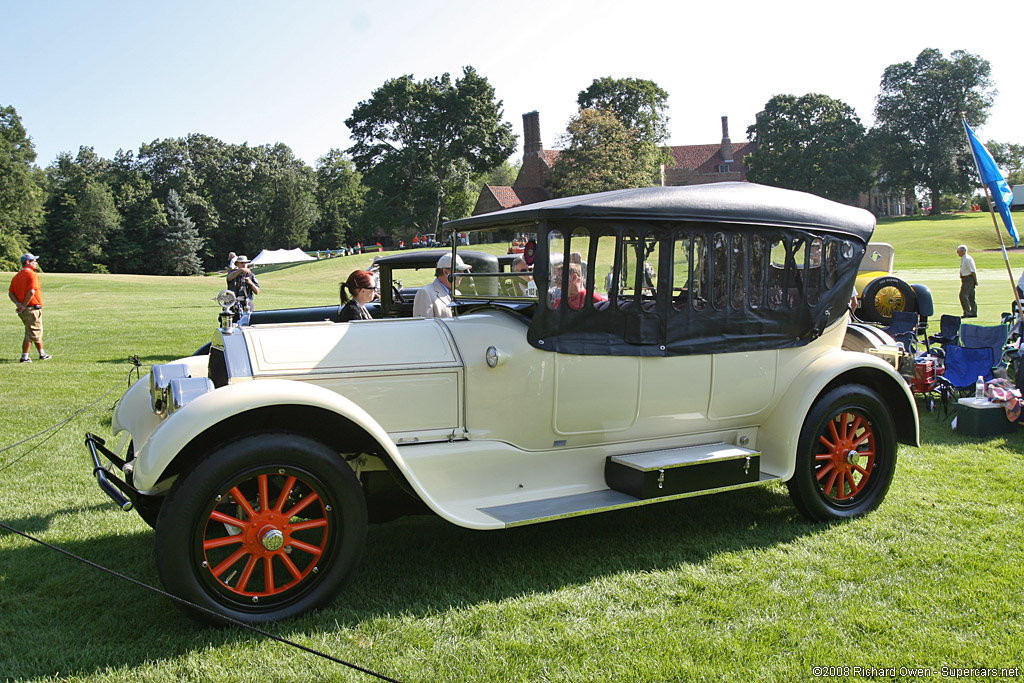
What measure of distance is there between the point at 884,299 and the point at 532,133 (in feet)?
230

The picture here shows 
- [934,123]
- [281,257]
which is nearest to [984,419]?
[281,257]

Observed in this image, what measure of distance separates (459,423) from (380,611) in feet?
3.40

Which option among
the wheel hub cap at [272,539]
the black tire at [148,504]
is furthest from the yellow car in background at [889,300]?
the black tire at [148,504]

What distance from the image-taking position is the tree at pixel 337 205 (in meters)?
77.4

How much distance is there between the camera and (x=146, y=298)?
28.5 meters

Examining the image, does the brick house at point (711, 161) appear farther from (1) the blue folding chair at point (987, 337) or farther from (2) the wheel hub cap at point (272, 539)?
(2) the wheel hub cap at point (272, 539)

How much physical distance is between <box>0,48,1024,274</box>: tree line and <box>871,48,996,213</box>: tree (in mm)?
134

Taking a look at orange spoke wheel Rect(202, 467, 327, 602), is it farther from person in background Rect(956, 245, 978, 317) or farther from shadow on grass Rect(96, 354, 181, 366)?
person in background Rect(956, 245, 978, 317)

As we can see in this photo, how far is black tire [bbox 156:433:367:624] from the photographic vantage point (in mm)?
3139

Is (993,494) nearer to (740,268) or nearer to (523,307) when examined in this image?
(740,268)

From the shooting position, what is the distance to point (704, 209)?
14.0ft

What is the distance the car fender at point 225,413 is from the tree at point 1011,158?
96923mm

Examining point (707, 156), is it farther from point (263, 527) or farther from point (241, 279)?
point (263, 527)

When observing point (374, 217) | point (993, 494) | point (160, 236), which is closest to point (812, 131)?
point (374, 217)
